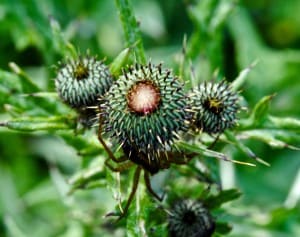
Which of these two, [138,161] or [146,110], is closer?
[146,110]

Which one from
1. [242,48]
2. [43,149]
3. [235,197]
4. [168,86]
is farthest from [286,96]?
[168,86]

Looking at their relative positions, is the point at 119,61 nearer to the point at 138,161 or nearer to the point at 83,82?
the point at 83,82

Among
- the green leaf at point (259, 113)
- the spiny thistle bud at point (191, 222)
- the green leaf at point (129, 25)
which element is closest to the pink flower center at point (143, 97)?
the green leaf at point (129, 25)

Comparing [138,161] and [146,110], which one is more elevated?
[146,110]

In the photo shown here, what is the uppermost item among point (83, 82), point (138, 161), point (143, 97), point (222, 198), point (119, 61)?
point (119, 61)

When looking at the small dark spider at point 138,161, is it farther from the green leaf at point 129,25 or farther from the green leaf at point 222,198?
the green leaf at point 129,25

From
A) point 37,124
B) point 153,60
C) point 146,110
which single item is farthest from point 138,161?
point 153,60

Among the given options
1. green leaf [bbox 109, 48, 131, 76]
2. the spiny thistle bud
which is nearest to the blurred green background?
the spiny thistle bud

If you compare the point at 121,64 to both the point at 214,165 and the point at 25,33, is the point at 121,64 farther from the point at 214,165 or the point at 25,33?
the point at 25,33
